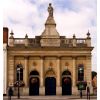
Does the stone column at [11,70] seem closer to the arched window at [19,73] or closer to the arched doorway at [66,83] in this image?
the arched window at [19,73]

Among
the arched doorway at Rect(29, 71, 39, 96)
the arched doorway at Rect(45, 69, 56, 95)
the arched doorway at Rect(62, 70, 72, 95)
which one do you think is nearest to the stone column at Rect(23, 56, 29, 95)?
the arched doorway at Rect(29, 71, 39, 96)

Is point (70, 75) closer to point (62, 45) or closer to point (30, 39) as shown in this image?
point (62, 45)

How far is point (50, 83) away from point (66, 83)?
1.66 m

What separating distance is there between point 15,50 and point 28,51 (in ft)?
4.44

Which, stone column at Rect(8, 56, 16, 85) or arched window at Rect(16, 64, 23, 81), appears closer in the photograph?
stone column at Rect(8, 56, 16, 85)

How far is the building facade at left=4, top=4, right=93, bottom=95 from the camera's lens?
3681 cm

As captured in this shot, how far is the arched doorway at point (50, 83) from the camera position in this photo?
3669cm

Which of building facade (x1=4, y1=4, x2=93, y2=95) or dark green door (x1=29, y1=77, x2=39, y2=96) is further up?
building facade (x1=4, y1=4, x2=93, y2=95)

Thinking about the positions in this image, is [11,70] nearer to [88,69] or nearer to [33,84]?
[33,84]

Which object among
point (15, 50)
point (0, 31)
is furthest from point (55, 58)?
point (0, 31)

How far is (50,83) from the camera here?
122ft

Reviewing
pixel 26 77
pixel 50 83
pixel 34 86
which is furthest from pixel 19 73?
pixel 50 83

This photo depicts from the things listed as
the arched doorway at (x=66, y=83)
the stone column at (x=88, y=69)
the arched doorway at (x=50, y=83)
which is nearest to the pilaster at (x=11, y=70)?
the arched doorway at (x=50, y=83)

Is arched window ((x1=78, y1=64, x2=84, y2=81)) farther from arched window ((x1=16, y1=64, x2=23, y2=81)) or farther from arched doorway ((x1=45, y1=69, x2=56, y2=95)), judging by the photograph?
arched window ((x1=16, y1=64, x2=23, y2=81))
